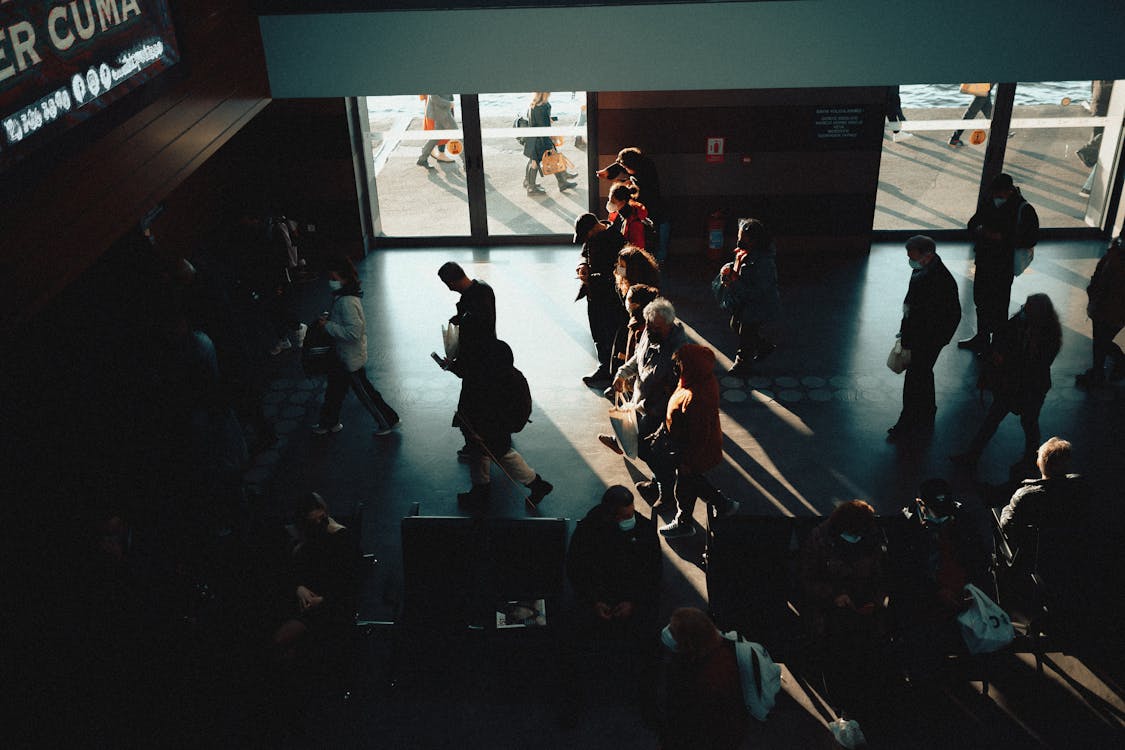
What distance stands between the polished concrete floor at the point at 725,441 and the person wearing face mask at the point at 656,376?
0.56 meters

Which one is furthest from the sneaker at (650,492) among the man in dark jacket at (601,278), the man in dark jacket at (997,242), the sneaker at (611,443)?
the man in dark jacket at (997,242)

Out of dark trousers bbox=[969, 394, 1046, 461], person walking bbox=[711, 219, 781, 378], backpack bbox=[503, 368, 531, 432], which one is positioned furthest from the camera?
person walking bbox=[711, 219, 781, 378]

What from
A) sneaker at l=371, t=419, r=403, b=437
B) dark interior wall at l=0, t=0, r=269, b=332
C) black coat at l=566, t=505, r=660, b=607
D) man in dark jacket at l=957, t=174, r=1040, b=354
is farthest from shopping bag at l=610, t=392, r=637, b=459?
man in dark jacket at l=957, t=174, r=1040, b=354

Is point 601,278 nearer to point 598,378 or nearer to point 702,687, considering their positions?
point 598,378

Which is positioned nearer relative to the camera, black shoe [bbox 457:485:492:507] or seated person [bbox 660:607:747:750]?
seated person [bbox 660:607:747:750]

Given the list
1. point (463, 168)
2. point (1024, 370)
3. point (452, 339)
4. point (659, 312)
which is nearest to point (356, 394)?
point (452, 339)

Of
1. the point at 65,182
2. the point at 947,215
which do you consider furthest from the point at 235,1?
the point at 947,215

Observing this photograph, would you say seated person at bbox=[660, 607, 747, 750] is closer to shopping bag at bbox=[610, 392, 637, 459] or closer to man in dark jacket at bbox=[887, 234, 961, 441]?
shopping bag at bbox=[610, 392, 637, 459]

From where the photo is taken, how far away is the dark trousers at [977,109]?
11.5m

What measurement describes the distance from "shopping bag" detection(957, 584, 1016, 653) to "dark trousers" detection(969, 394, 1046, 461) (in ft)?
7.79

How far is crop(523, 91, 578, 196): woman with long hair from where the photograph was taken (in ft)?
39.0

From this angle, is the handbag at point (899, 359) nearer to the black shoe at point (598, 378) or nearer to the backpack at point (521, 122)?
the black shoe at point (598, 378)

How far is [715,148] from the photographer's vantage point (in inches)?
448

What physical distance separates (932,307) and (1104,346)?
7.47 ft
